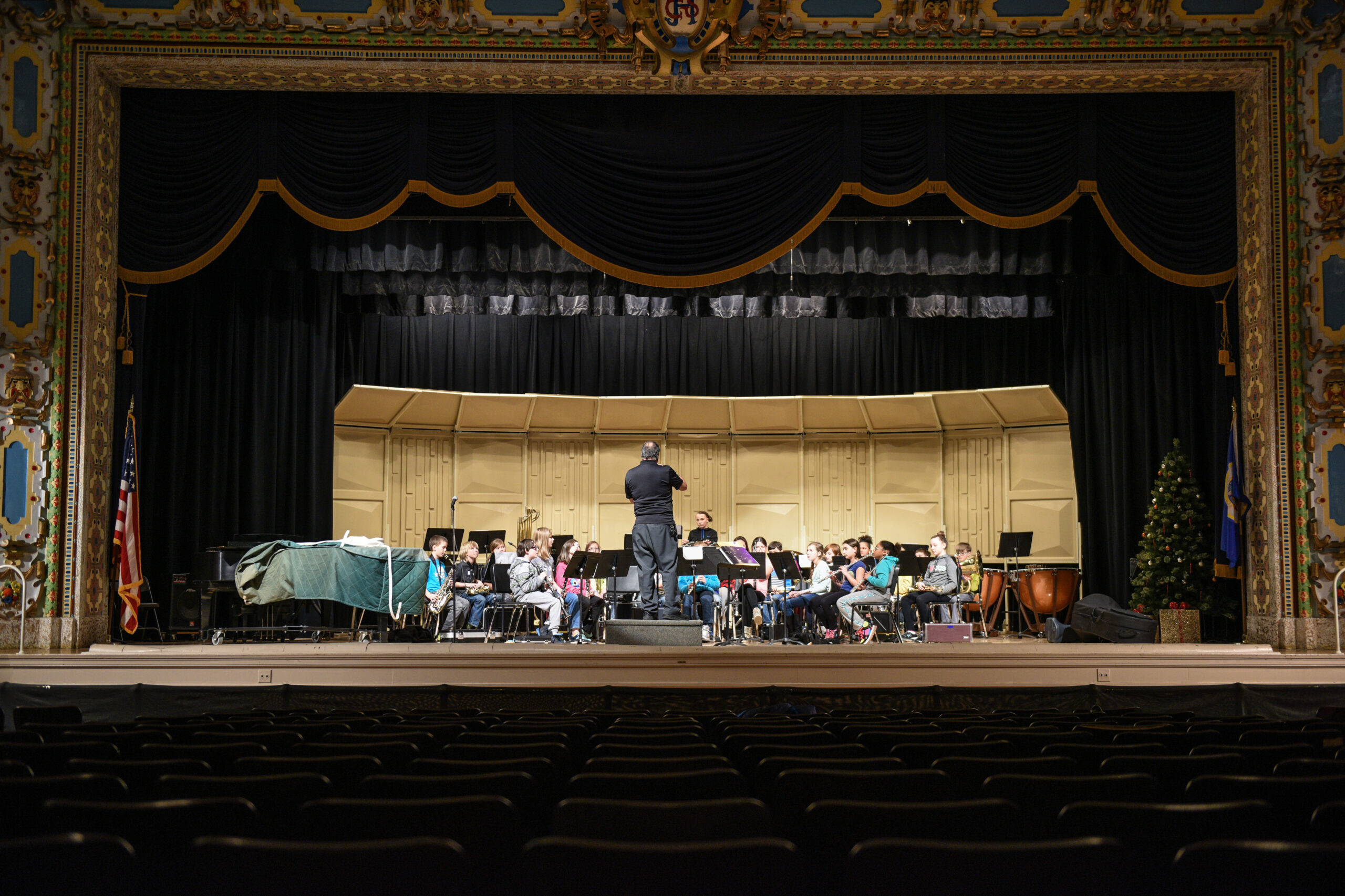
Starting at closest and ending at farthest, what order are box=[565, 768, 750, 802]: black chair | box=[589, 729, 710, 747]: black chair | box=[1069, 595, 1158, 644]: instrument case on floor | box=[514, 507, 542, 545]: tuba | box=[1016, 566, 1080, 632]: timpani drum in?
box=[565, 768, 750, 802]: black chair, box=[589, 729, 710, 747]: black chair, box=[1069, 595, 1158, 644]: instrument case on floor, box=[1016, 566, 1080, 632]: timpani drum, box=[514, 507, 542, 545]: tuba

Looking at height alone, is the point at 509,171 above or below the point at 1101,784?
above

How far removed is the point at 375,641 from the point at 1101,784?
9.15m

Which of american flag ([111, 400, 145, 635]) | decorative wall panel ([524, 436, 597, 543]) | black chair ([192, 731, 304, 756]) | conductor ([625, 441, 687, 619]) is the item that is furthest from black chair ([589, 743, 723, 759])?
decorative wall panel ([524, 436, 597, 543])

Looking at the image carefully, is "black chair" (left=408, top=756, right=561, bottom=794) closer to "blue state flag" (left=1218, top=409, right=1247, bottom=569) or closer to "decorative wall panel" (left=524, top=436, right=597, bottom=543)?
"blue state flag" (left=1218, top=409, right=1247, bottom=569)

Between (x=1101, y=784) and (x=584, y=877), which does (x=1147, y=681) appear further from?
(x=584, y=877)

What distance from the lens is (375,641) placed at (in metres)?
10.9

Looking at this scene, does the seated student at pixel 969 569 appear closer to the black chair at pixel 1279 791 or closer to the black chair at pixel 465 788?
the black chair at pixel 1279 791

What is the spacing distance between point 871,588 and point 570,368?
6.56 meters

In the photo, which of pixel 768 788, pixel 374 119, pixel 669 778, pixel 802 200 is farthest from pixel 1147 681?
pixel 374 119

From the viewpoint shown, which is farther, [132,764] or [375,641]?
[375,641]

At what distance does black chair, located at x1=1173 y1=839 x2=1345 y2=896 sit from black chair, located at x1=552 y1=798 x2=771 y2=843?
85cm

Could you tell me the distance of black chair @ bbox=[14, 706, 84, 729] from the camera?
5.46 m

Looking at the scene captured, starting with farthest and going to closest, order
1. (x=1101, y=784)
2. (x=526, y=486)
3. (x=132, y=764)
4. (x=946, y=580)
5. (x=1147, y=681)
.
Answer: (x=526, y=486) → (x=946, y=580) → (x=1147, y=681) → (x=132, y=764) → (x=1101, y=784)

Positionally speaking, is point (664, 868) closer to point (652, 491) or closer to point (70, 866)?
point (70, 866)
